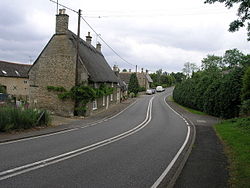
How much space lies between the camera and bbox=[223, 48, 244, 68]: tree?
2559 inches

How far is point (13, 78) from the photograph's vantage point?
167 feet

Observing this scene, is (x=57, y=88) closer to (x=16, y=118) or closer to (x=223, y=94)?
(x=16, y=118)

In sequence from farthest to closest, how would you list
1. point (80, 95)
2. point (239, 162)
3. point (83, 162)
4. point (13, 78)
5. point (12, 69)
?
point (12, 69) < point (13, 78) < point (80, 95) < point (239, 162) < point (83, 162)

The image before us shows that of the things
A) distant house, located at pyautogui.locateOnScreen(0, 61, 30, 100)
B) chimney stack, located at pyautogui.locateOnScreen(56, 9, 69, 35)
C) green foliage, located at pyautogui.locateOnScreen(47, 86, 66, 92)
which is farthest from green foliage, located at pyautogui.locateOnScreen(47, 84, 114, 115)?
distant house, located at pyautogui.locateOnScreen(0, 61, 30, 100)

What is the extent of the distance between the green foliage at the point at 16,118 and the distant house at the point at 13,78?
113 ft

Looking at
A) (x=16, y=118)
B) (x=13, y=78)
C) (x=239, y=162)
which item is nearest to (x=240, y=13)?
(x=239, y=162)

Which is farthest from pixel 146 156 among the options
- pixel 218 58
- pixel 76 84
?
pixel 218 58

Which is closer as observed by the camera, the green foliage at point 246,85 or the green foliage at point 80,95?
the green foliage at point 246,85

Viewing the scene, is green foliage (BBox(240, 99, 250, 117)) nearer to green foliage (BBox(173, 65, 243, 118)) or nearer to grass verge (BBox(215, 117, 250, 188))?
green foliage (BBox(173, 65, 243, 118))

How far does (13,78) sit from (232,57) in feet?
166

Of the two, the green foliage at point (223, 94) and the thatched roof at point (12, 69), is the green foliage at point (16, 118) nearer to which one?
the green foliage at point (223, 94)

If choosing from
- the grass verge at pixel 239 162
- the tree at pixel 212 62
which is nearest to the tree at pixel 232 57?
the tree at pixel 212 62

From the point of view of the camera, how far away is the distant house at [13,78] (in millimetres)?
48750

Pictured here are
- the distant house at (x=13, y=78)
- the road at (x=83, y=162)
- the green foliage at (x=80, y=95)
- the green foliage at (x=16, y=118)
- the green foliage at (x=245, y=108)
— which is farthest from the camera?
the distant house at (x=13, y=78)
